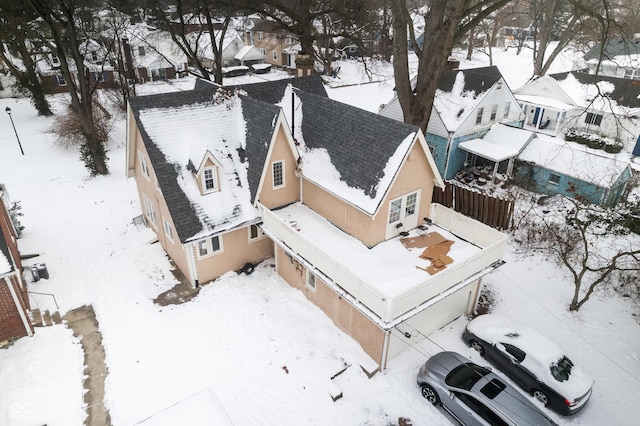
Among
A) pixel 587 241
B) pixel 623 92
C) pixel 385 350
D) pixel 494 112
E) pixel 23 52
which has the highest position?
pixel 23 52

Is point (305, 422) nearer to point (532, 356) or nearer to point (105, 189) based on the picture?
point (532, 356)

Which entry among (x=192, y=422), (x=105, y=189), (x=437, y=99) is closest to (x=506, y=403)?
(x=192, y=422)

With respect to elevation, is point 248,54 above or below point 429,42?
below

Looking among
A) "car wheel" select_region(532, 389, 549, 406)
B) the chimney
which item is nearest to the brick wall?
the chimney

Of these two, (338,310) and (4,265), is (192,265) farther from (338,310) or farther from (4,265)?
(338,310)

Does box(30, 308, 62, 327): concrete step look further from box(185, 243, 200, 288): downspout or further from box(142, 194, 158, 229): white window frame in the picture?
box(142, 194, 158, 229): white window frame

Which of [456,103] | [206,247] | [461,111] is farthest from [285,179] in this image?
[456,103]
